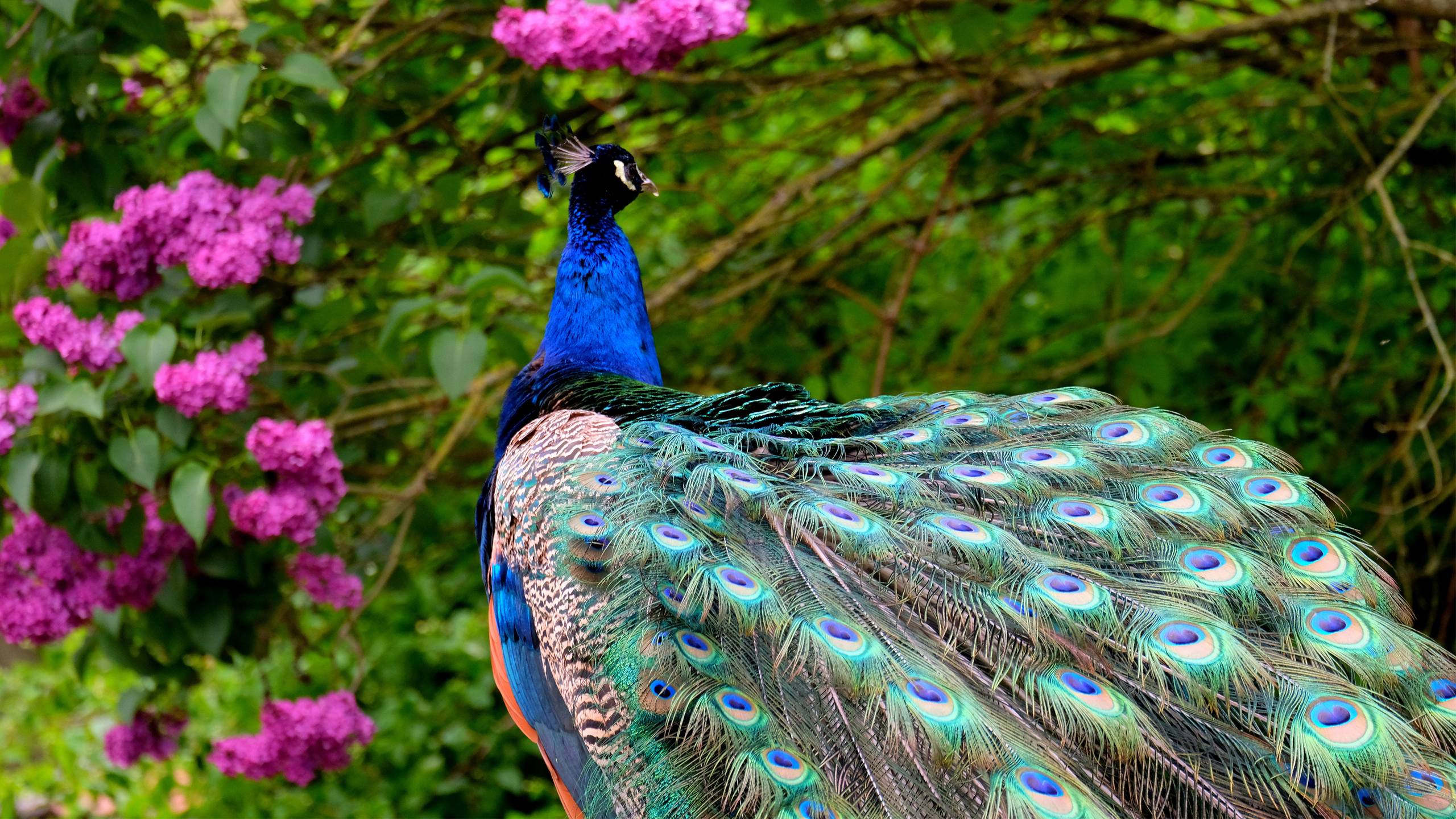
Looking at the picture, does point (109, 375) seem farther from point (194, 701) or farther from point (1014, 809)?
point (194, 701)

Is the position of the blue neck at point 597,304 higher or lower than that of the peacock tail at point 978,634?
lower

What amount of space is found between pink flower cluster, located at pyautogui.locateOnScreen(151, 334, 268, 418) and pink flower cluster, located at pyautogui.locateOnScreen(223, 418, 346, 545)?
8cm

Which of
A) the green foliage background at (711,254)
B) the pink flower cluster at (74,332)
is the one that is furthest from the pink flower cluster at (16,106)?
the pink flower cluster at (74,332)

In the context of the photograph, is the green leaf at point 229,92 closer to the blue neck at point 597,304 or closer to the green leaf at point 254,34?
the green leaf at point 254,34

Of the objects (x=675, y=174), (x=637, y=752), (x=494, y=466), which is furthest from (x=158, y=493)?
(x=675, y=174)

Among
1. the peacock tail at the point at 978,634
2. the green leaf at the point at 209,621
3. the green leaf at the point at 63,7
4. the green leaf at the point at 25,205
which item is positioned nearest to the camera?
the peacock tail at the point at 978,634

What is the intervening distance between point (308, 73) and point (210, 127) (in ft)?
0.64

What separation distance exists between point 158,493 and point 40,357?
0.35 meters

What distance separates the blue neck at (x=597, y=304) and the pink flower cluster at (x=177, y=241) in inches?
21.0

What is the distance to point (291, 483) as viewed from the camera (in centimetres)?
243

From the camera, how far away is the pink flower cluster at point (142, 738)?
3.02 m

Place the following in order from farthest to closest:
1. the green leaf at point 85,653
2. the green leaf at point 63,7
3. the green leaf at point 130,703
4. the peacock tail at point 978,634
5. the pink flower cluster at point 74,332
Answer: the green leaf at point 130,703, the green leaf at point 85,653, the pink flower cluster at point 74,332, the green leaf at point 63,7, the peacock tail at point 978,634

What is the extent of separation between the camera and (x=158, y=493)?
2.58m

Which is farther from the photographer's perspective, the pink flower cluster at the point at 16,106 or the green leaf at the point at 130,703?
the green leaf at the point at 130,703
